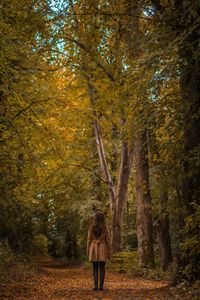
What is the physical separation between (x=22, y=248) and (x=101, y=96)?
336 inches

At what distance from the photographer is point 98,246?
9.99 meters

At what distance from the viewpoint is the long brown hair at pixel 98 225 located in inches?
399

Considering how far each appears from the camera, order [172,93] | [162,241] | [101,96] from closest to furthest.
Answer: [172,93], [162,241], [101,96]

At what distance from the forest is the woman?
1426 millimetres

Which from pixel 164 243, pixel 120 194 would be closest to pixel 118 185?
pixel 120 194

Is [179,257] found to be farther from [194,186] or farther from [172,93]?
[172,93]

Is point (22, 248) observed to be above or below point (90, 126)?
below

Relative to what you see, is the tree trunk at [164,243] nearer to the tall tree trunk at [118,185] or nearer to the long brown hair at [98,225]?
the tall tree trunk at [118,185]

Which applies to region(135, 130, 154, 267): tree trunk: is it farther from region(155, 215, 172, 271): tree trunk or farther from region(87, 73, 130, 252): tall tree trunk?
region(87, 73, 130, 252): tall tree trunk

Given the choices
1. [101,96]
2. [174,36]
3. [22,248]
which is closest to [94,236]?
[174,36]

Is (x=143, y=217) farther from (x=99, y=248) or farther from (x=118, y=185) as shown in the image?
(x=99, y=248)

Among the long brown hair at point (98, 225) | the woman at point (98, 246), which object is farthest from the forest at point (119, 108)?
the long brown hair at point (98, 225)

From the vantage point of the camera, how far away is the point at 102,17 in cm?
1102

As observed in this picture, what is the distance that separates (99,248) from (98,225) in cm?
54
